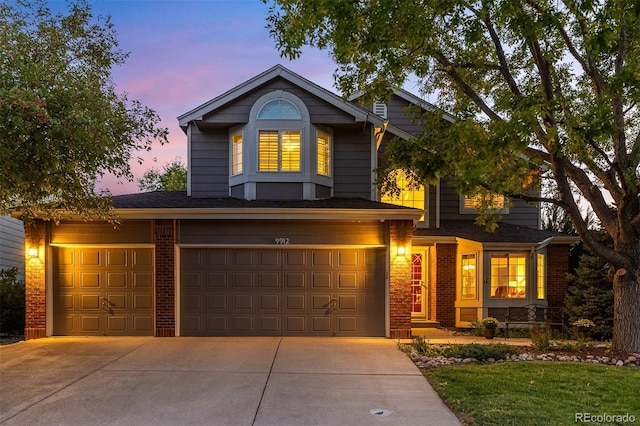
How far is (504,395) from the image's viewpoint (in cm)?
680

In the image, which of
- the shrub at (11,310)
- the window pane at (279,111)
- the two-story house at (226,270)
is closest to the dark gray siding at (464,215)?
the two-story house at (226,270)

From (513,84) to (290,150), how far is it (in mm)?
5874

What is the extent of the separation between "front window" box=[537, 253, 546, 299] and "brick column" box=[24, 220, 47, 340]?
13415 mm

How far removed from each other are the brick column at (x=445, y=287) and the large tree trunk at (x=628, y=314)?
5027 mm

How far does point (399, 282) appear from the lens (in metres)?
11.6

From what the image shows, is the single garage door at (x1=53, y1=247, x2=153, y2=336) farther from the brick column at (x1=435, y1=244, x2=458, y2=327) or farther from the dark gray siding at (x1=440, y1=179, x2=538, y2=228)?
the dark gray siding at (x1=440, y1=179, x2=538, y2=228)

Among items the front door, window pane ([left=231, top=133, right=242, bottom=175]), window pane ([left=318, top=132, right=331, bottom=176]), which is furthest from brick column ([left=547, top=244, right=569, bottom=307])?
window pane ([left=231, top=133, right=242, bottom=175])

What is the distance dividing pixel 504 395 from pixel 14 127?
322 inches

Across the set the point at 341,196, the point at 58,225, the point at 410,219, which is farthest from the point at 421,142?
the point at 58,225

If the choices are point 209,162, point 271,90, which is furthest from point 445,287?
point 209,162

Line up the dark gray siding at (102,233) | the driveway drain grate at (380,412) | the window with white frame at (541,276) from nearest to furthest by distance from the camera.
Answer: the driveway drain grate at (380,412)
the dark gray siding at (102,233)
the window with white frame at (541,276)

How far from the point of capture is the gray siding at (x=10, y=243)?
16344mm

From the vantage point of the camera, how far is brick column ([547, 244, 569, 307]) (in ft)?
46.9
